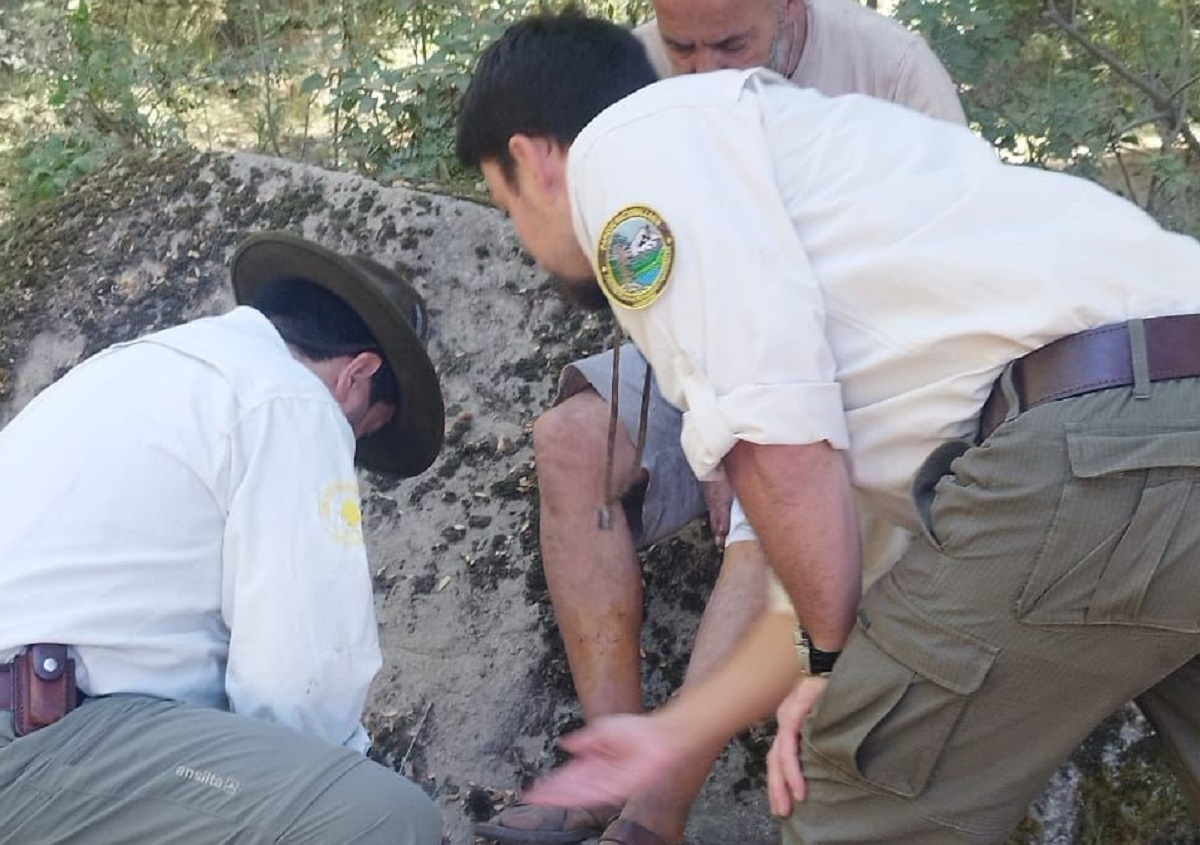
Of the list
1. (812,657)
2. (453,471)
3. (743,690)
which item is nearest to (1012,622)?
(812,657)

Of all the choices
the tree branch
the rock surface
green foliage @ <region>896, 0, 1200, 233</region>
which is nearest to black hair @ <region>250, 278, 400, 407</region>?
the rock surface

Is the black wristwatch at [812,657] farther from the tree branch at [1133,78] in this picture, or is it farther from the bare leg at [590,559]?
the tree branch at [1133,78]

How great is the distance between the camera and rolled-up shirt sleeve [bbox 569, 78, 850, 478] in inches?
66.5

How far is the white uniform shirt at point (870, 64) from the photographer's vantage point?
10.3 feet

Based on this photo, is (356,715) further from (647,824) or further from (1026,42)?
(1026,42)

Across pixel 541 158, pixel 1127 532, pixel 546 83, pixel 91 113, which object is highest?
pixel 91 113

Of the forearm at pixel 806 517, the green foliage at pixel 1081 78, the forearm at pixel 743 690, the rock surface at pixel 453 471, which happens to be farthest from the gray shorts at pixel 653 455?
the green foliage at pixel 1081 78

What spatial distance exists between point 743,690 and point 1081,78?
10.2 ft

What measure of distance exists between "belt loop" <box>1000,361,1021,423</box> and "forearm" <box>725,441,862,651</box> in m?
0.21

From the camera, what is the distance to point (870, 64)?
319cm

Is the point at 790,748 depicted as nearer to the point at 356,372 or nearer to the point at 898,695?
the point at 898,695

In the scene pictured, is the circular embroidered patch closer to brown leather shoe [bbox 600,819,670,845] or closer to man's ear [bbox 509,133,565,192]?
man's ear [bbox 509,133,565,192]

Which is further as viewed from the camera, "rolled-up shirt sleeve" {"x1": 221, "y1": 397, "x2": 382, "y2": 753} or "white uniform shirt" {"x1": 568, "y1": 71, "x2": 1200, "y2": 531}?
"rolled-up shirt sleeve" {"x1": 221, "y1": 397, "x2": 382, "y2": 753}

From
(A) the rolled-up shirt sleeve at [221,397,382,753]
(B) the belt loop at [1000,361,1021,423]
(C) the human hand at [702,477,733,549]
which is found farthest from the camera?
(C) the human hand at [702,477,733,549]
